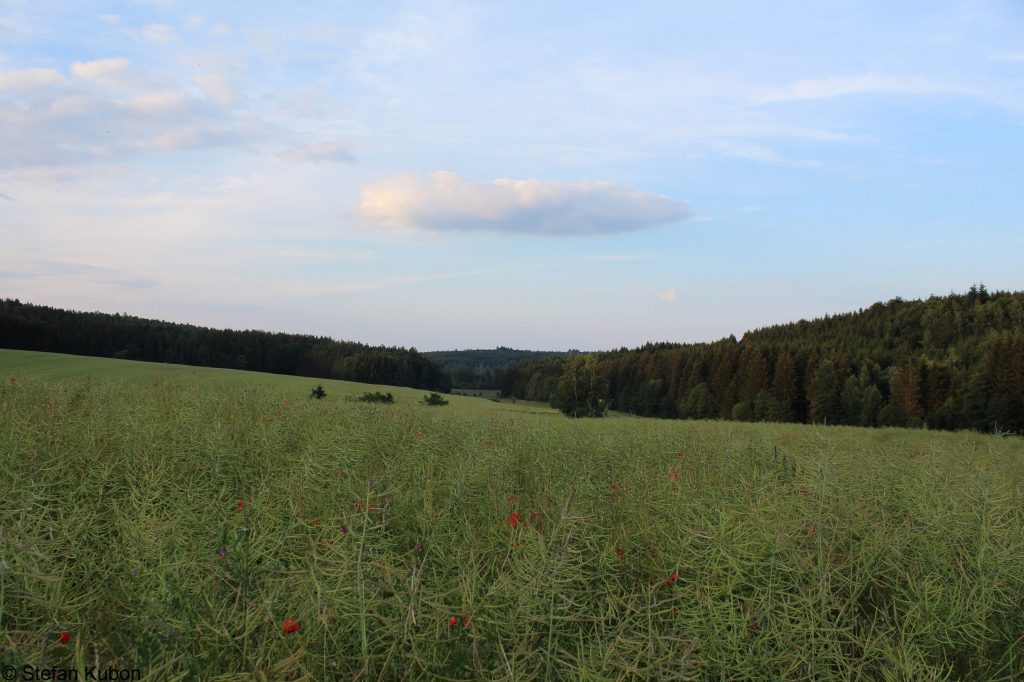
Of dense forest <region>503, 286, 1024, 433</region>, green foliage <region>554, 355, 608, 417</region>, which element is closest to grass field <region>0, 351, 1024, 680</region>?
dense forest <region>503, 286, 1024, 433</region>

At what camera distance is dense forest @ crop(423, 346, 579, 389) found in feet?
424

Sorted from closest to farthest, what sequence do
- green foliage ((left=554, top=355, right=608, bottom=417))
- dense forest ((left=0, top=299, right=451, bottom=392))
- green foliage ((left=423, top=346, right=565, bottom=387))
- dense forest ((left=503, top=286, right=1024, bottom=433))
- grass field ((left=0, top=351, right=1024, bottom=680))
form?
grass field ((left=0, top=351, right=1024, bottom=680)), green foliage ((left=554, top=355, right=608, bottom=417)), dense forest ((left=503, top=286, right=1024, bottom=433)), dense forest ((left=0, top=299, right=451, bottom=392)), green foliage ((left=423, top=346, right=565, bottom=387))

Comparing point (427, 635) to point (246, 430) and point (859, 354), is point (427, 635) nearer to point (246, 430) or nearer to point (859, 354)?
point (246, 430)

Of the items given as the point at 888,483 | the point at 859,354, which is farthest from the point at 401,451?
the point at 859,354

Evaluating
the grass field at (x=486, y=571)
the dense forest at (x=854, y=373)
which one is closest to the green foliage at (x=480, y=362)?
the dense forest at (x=854, y=373)

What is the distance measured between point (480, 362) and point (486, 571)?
557 ft

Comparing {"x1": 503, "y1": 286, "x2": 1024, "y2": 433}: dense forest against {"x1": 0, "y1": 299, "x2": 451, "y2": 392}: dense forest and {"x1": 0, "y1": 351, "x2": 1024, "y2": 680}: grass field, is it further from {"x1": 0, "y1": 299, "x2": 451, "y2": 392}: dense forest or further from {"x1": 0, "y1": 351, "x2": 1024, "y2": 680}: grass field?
{"x1": 0, "y1": 351, "x2": 1024, "y2": 680}: grass field

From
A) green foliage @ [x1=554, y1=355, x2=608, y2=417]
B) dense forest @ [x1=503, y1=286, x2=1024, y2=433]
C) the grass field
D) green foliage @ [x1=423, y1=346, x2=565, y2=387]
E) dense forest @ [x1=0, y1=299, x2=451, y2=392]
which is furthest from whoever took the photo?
green foliage @ [x1=423, y1=346, x2=565, y2=387]

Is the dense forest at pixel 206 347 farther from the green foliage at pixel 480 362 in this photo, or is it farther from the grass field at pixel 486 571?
the grass field at pixel 486 571

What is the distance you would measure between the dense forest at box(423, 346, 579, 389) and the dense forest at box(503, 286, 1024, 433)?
33.5m

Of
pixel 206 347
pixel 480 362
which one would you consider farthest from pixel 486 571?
pixel 480 362

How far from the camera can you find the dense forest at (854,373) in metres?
46.6

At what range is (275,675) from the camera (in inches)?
83.7

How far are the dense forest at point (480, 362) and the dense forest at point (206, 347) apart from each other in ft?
113
